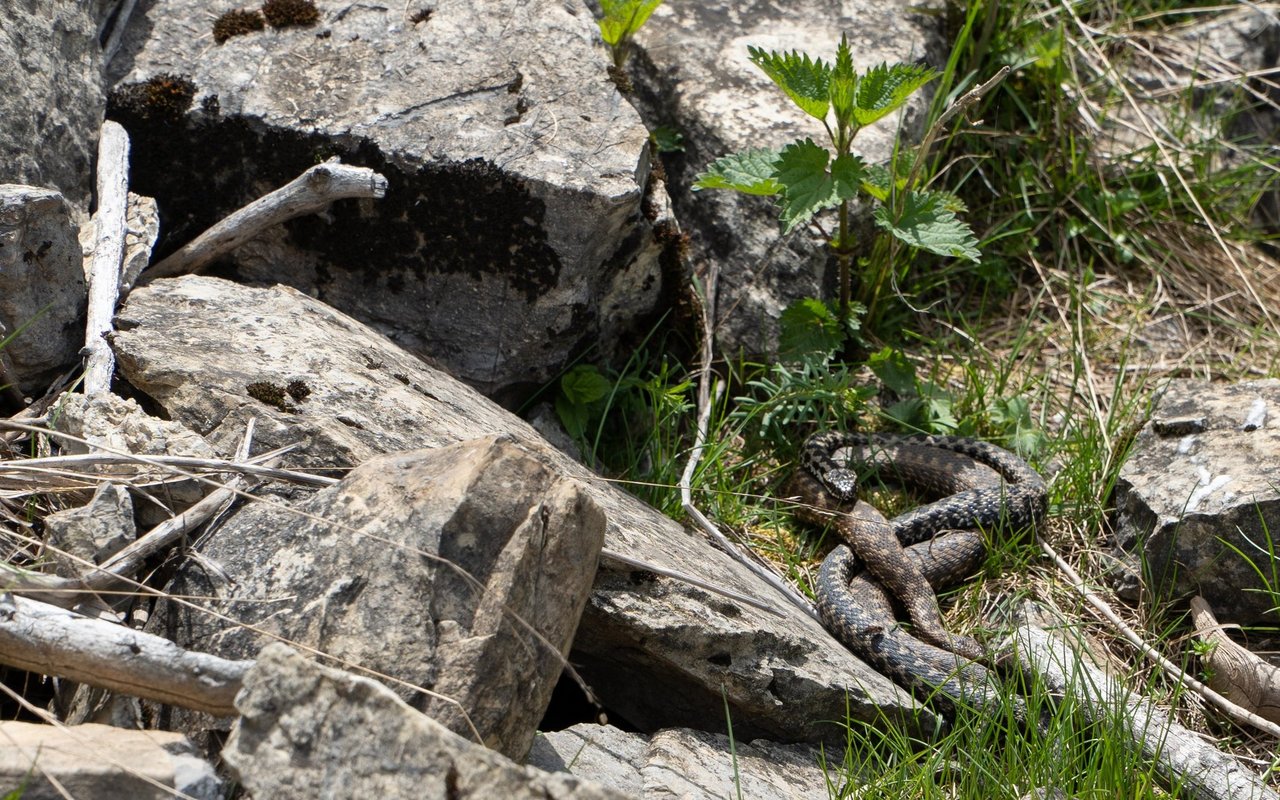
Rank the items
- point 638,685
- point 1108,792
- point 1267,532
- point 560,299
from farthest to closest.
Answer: point 560,299
point 1267,532
point 638,685
point 1108,792

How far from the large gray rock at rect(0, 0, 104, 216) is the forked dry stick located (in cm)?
38

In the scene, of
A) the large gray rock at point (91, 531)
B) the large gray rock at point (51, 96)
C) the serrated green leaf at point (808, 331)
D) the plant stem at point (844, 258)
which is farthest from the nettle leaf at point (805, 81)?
the large gray rock at point (91, 531)

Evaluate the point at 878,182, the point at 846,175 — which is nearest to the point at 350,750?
the point at 846,175

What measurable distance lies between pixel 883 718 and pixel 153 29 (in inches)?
158

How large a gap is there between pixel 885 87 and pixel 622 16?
4.55 ft

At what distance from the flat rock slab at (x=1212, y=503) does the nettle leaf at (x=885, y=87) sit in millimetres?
1923

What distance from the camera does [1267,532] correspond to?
439cm

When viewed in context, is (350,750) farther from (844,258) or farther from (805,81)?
(844,258)

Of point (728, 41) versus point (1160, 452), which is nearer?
point (1160, 452)

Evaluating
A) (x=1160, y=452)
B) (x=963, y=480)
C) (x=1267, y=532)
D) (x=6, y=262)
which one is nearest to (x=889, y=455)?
(x=963, y=480)

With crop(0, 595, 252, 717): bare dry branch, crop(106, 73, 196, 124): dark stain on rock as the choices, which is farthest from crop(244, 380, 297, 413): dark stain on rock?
crop(106, 73, 196, 124): dark stain on rock

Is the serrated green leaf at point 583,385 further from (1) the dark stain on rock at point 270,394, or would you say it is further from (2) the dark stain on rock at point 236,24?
(2) the dark stain on rock at point 236,24

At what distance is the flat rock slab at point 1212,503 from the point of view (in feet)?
14.6

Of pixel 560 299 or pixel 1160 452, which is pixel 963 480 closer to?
pixel 1160 452
